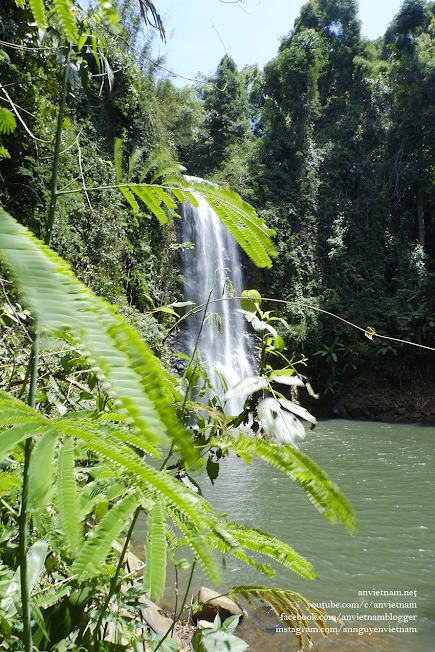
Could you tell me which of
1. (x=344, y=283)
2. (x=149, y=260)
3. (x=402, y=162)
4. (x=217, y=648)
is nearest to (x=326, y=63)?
(x=402, y=162)

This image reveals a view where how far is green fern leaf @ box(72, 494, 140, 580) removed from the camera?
1.61ft

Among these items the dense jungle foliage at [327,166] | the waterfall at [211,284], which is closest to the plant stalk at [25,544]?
the dense jungle foliage at [327,166]

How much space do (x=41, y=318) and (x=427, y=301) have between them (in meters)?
16.2

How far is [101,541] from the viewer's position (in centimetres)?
53

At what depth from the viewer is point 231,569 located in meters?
3.85

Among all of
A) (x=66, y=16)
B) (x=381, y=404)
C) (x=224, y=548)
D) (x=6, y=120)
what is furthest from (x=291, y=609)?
(x=381, y=404)

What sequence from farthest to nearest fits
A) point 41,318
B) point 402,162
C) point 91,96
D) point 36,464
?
point 402,162 → point 91,96 → point 36,464 → point 41,318

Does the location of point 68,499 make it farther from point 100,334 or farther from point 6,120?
point 6,120

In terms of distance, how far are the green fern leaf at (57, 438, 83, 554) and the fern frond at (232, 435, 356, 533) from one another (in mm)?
284

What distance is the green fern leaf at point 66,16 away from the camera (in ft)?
1.97

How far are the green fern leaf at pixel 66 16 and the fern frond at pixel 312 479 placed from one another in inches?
28.6

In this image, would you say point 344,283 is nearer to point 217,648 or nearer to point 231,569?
point 231,569

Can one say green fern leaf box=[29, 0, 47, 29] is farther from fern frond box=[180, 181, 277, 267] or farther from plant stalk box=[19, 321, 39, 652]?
plant stalk box=[19, 321, 39, 652]

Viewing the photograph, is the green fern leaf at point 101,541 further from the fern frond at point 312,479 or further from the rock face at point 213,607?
the rock face at point 213,607
